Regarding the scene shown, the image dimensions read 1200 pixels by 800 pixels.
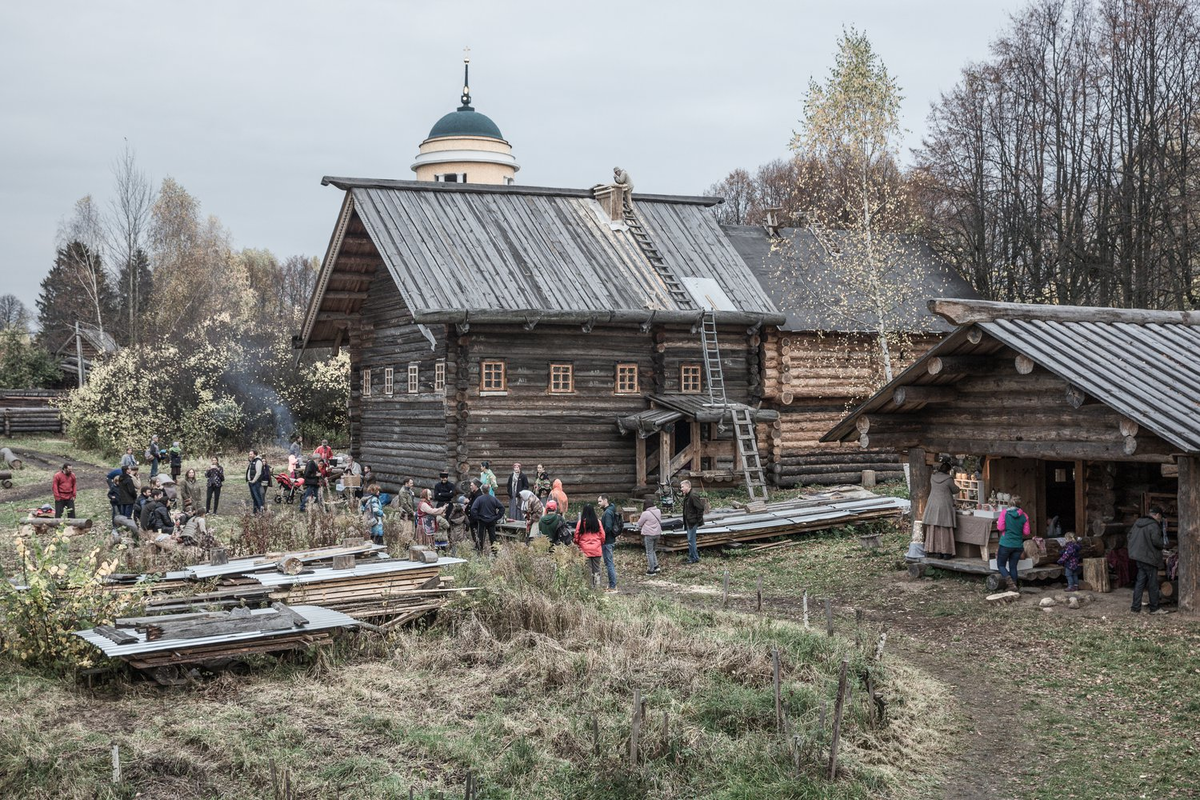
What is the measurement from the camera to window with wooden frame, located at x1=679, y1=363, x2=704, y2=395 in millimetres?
Answer: 29266

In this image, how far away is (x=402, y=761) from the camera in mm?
10031

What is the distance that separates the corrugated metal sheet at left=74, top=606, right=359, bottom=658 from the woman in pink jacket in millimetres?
5402

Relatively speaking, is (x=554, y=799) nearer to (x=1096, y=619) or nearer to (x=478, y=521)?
(x=1096, y=619)

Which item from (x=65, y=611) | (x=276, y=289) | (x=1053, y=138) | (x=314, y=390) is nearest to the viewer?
(x=65, y=611)

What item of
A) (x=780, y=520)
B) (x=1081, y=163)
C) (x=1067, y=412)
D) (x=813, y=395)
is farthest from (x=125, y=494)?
(x=1081, y=163)

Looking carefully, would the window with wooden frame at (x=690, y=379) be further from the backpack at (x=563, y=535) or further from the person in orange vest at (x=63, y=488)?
the person in orange vest at (x=63, y=488)

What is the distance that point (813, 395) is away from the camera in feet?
100

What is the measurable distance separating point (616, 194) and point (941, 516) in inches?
627

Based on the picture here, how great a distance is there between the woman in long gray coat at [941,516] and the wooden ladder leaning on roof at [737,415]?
24.4 feet

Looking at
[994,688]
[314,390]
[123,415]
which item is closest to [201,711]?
[994,688]

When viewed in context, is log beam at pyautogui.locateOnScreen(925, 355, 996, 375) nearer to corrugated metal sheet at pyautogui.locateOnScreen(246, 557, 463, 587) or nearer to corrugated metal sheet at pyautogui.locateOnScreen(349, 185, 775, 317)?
corrugated metal sheet at pyautogui.locateOnScreen(246, 557, 463, 587)

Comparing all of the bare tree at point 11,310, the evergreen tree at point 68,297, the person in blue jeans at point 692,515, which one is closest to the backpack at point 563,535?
the person in blue jeans at point 692,515

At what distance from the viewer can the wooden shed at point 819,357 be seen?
30.3 m

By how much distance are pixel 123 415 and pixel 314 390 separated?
668 cm
